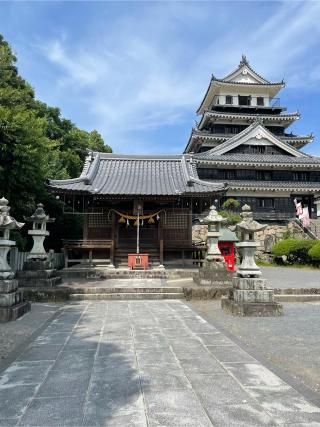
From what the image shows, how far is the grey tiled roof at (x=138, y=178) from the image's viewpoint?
1744cm

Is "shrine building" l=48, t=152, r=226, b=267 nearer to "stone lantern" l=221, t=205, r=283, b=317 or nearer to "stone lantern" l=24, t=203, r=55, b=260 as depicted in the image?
"stone lantern" l=24, t=203, r=55, b=260

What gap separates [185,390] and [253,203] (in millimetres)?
30223

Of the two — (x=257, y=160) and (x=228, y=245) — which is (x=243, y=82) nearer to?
(x=257, y=160)

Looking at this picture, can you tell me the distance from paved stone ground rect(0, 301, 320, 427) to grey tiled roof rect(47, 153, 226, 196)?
11.3 m

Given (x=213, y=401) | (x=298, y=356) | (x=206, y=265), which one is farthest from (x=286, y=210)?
(x=213, y=401)

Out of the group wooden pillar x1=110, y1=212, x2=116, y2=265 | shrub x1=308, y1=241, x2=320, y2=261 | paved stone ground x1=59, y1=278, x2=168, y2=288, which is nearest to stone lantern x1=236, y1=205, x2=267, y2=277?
paved stone ground x1=59, y1=278, x2=168, y2=288

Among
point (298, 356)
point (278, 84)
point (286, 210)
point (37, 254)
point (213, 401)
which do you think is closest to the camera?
point (213, 401)

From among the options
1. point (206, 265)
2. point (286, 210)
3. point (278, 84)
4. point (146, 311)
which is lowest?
point (146, 311)

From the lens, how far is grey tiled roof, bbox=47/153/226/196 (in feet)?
57.2

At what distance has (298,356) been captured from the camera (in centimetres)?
520

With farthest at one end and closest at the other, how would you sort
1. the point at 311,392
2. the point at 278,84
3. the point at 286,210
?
the point at 278,84, the point at 286,210, the point at 311,392

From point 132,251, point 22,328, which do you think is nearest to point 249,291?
point 22,328

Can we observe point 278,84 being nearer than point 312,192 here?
No

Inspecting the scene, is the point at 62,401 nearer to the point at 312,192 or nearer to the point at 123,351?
the point at 123,351
